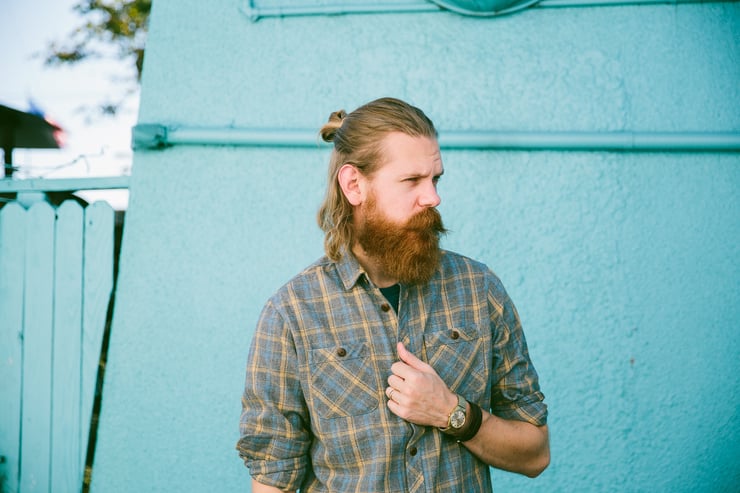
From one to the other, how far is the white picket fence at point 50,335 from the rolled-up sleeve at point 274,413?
67.2 inches

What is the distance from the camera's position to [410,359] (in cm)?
160

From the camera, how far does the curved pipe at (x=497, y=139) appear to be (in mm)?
2695

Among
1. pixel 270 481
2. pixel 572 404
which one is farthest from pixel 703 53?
pixel 270 481

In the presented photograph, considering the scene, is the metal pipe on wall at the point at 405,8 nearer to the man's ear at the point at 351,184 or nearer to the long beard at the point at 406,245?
the man's ear at the point at 351,184

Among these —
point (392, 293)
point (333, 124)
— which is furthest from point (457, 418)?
point (333, 124)

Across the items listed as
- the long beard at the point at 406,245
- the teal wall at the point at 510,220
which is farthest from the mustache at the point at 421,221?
the teal wall at the point at 510,220

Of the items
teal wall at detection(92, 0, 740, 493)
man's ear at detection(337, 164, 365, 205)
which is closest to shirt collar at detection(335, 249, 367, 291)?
man's ear at detection(337, 164, 365, 205)

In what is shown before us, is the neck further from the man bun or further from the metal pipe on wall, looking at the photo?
the metal pipe on wall

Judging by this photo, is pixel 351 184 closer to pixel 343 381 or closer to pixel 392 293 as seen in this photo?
pixel 392 293

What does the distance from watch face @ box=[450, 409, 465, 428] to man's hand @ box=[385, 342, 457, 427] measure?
2 cm

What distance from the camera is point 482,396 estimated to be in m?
1.71

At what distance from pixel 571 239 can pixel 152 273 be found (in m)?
2.00

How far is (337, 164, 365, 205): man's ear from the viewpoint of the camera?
1.82m

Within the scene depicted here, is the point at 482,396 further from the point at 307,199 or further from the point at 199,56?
the point at 199,56
